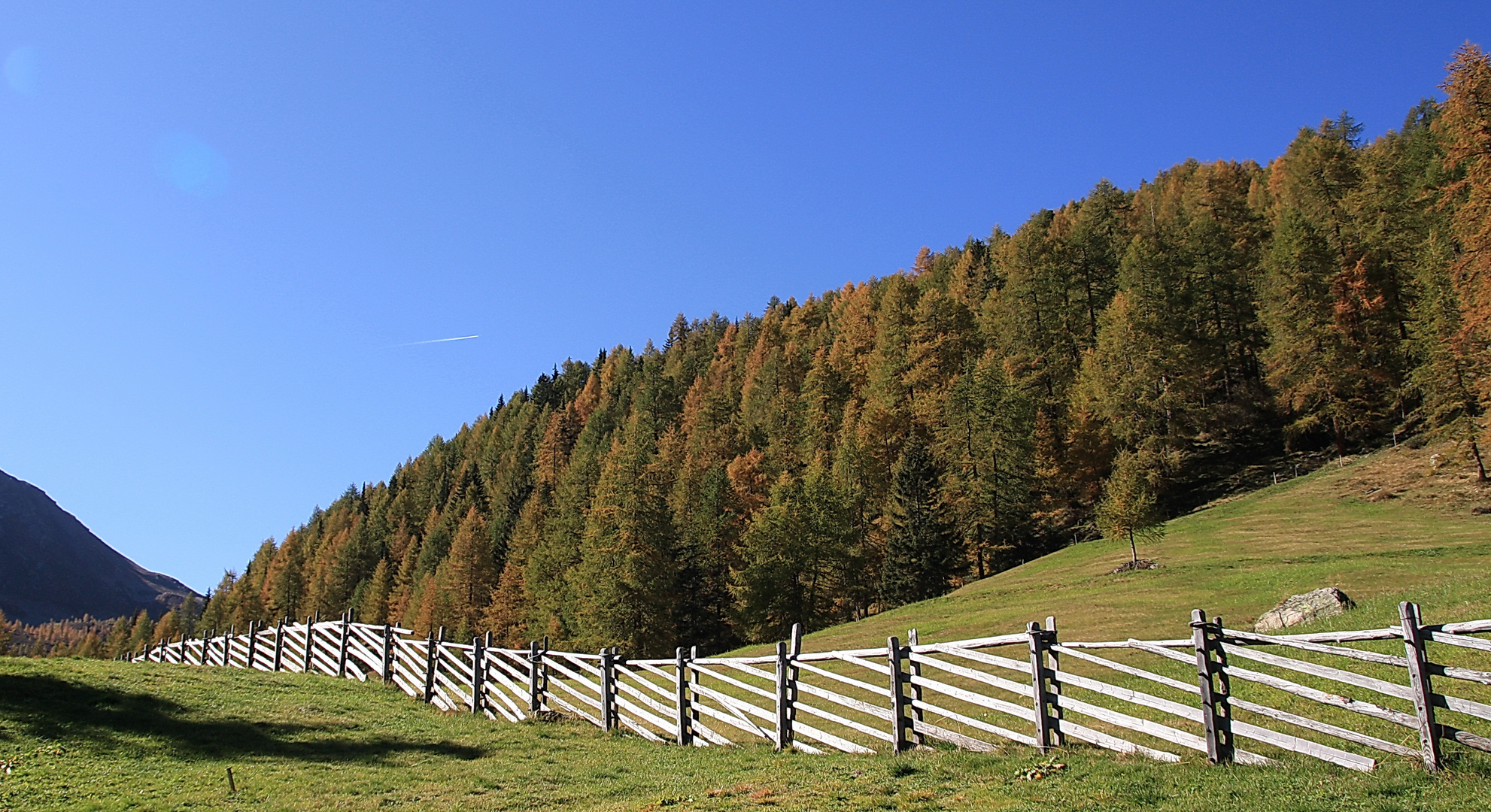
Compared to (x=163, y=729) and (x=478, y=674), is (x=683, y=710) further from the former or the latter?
(x=163, y=729)

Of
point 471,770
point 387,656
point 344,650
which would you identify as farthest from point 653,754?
point 344,650

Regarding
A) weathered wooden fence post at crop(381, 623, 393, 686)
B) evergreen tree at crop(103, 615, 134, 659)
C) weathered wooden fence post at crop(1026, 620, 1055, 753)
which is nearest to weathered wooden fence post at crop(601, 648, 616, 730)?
weathered wooden fence post at crop(1026, 620, 1055, 753)

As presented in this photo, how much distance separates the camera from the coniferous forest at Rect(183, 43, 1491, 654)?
141 ft

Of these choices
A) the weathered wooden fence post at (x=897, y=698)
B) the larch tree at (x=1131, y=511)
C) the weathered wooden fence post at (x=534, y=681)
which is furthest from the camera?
the larch tree at (x=1131, y=511)

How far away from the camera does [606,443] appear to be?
85.6 m

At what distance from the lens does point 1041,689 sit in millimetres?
10586

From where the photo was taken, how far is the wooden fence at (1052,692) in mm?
8016

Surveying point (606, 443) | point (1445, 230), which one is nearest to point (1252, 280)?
point (1445, 230)

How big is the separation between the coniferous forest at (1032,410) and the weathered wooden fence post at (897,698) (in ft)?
89.2

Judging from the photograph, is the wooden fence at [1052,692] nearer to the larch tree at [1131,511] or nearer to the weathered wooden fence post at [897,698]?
the weathered wooden fence post at [897,698]

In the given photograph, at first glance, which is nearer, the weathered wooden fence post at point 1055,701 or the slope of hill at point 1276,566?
the weathered wooden fence post at point 1055,701

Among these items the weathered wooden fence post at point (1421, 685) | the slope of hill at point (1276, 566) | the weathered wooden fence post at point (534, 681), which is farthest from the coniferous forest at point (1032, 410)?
the weathered wooden fence post at point (1421, 685)

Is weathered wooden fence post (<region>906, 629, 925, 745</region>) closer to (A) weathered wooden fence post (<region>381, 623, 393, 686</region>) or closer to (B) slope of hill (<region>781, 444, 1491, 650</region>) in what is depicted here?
(B) slope of hill (<region>781, 444, 1491, 650</region>)

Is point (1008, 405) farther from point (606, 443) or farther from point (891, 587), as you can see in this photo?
point (606, 443)
